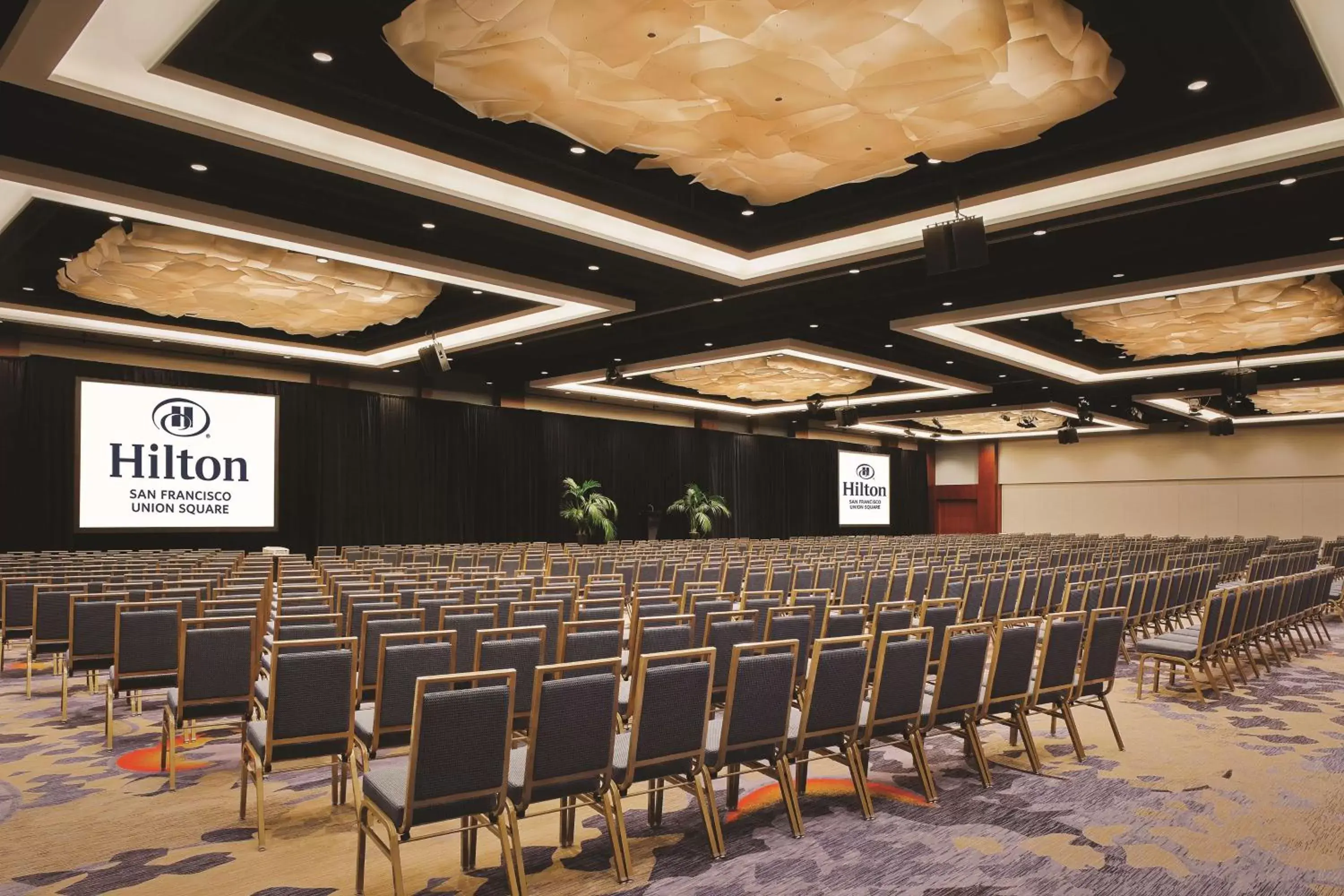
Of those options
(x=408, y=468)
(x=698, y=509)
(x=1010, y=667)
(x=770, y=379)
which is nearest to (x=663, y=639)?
(x=1010, y=667)

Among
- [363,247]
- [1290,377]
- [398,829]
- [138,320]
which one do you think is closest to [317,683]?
[398,829]

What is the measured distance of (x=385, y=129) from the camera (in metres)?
6.78

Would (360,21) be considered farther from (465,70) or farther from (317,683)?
(317,683)

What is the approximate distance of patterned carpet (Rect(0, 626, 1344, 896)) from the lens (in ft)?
10.5

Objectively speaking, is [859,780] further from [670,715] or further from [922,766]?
[670,715]

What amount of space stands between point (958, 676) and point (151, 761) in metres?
4.34

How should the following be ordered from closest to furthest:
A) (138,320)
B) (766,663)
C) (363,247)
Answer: (766,663)
(363,247)
(138,320)

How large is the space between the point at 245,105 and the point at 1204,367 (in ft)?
52.6

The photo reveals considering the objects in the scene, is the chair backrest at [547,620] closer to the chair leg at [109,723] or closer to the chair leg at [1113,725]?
the chair leg at [109,723]

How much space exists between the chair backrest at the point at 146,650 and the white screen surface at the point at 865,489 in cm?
2498

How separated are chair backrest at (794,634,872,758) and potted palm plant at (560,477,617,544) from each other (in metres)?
16.0

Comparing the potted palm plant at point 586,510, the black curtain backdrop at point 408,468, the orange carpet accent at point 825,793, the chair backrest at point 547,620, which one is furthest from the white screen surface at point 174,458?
the orange carpet accent at point 825,793

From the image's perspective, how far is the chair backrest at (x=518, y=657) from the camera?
392 cm

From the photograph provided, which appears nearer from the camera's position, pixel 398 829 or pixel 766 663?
pixel 398 829
